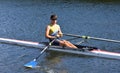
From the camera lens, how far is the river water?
15305mm

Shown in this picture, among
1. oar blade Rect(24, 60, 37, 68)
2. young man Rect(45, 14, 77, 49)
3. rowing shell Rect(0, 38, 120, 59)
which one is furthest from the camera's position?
young man Rect(45, 14, 77, 49)

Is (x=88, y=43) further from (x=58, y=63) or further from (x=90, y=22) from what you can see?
(x=90, y=22)

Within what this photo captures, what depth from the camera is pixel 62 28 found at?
23.5 meters

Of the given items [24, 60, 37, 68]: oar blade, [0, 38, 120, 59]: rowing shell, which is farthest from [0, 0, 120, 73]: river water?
[0, 38, 120, 59]: rowing shell

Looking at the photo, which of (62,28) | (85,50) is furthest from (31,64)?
(62,28)

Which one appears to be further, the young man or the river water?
the young man

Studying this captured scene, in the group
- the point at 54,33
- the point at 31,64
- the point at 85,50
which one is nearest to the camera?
the point at 31,64

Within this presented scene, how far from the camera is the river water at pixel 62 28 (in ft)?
50.2

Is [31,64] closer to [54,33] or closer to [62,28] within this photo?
[54,33]

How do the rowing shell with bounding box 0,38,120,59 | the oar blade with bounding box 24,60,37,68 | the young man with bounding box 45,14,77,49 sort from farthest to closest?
the young man with bounding box 45,14,77,49 → the oar blade with bounding box 24,60,37,68 → the rowing shell with bounding box 0,38,120,59

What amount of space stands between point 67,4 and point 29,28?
38.5ft

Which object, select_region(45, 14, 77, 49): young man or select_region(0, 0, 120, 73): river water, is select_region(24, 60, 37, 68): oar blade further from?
select_region(45, 14, 77, 49): young man

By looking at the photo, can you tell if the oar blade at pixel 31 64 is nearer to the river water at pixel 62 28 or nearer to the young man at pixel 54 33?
the river water at pixel 62 28

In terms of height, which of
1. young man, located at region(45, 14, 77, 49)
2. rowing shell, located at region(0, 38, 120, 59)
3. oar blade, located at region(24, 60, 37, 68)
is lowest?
oar blade, located at region(24, 60, 37, 68)
